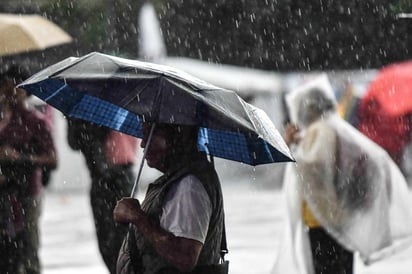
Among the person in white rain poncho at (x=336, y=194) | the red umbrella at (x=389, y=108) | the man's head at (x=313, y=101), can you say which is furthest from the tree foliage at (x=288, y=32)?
the person in white rain poncho at (x=336, y=194)

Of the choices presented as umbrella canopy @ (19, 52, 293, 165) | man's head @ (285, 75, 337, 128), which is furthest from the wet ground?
umbrella canopy @ (19, 52, 293, 165)

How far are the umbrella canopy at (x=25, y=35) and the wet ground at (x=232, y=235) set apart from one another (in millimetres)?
2629

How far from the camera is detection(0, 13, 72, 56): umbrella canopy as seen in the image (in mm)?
9242

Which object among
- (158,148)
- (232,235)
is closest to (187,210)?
(158,148)

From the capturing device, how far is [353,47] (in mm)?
18359

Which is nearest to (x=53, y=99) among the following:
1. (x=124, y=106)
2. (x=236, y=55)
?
(x=124, y=106)

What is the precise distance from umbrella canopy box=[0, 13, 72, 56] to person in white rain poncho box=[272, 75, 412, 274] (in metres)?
1.90

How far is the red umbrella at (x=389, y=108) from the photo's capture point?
8891mm

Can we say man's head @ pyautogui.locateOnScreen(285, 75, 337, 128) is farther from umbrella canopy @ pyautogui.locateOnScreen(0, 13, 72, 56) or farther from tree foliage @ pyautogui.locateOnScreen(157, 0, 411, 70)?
tree foliage @ pyautogui.locateOnScreen(157, 0, 411, 70)

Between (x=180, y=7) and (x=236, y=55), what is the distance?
4.09 ft

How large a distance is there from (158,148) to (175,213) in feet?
0.99

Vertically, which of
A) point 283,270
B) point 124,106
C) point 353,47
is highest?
point 353,47

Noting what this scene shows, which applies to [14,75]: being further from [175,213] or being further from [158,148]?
[175,213]

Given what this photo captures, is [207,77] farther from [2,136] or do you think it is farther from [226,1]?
[2,136]
